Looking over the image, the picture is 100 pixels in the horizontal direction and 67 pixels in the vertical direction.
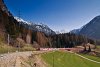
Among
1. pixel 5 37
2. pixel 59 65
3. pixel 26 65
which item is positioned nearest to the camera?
pixel 26 65

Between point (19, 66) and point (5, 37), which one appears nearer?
point (19, 66)

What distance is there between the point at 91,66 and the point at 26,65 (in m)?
54.0

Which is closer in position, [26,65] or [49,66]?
[26,65]

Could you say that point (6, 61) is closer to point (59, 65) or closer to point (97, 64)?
point (59, 65)

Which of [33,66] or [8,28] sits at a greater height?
[8,28]

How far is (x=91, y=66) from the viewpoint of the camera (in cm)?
10312

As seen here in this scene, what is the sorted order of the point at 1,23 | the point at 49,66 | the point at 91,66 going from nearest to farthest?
1. the point at 49,66
2. the point at 91,66
3. the point at 1,23

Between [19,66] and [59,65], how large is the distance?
3063 centimetres

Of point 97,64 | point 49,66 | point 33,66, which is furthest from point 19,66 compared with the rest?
point 97,64

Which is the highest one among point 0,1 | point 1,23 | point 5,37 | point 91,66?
point 0,1

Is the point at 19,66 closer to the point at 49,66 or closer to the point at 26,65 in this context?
the point at 26,65

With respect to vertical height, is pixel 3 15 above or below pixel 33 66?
above

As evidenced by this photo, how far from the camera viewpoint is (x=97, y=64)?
109 m

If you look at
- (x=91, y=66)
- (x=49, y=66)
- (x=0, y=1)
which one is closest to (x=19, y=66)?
(x=49, y=66)
